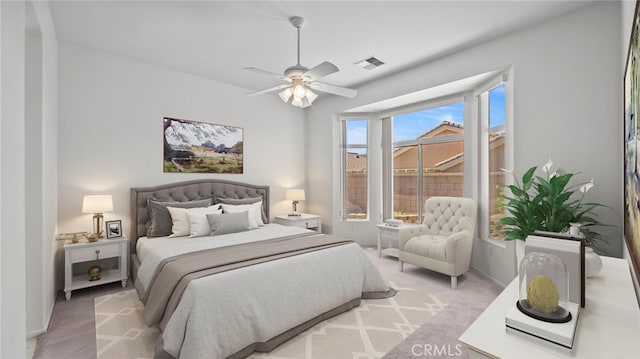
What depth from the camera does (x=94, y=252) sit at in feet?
10.1

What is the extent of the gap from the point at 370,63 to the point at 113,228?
148 inches

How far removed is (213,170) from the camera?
4.42 m

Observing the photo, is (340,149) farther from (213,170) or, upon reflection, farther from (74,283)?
(74,283)

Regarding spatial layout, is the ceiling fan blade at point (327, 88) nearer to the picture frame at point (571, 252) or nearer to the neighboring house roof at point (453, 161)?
the neighboring house roof at point (453, 161)

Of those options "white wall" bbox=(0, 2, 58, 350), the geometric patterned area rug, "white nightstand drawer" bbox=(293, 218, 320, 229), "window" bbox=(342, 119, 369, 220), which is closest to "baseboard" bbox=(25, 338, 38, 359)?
"white wall" bbox=(0, 2, 58, 350)

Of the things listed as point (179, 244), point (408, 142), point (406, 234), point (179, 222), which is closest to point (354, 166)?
point (408, 142)

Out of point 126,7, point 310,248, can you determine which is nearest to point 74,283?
point 310,248

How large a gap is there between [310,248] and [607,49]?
124 inches

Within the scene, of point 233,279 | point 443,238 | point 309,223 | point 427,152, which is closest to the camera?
point 233,279

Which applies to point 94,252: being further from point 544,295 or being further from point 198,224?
point 544,295

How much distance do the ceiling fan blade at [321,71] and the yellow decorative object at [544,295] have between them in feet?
6.91

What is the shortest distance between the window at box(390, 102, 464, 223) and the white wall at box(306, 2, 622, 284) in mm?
1010

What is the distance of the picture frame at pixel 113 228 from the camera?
335 cm
